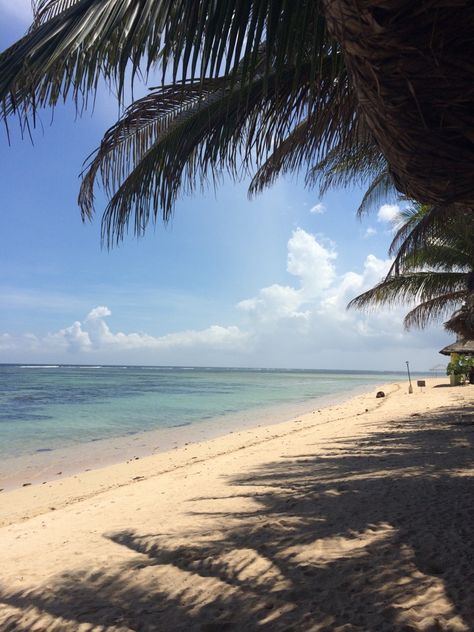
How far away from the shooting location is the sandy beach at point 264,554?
2041 millimetres

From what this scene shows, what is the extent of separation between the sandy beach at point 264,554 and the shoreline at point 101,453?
3020 mm

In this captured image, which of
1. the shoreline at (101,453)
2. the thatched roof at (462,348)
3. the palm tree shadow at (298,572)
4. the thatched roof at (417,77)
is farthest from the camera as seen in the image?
the thatched roof at (462,348)

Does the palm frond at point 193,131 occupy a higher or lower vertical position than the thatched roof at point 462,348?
higher

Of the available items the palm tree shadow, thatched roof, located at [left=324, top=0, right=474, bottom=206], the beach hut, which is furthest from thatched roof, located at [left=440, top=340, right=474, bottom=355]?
thatched roof, located at [left=324, top=0, right=474, bottom=206]

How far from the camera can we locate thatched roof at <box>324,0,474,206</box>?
4.69 feet

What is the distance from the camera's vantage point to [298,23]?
195 centimetres

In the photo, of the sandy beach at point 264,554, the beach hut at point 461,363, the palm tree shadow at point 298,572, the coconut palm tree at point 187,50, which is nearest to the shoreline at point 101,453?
the sandy beach at point 264,554

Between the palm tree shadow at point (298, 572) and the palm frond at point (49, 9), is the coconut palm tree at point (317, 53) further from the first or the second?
the palm tree shadow at point (298, 572)

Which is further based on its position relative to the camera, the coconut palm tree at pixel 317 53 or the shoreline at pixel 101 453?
the shoreline at pixel 101 453

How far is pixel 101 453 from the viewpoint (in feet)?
34.5

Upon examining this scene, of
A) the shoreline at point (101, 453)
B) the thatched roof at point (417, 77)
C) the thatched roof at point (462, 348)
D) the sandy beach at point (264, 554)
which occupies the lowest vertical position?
the shoreline at point (101, 453)

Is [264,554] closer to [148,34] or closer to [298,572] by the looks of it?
[298,572]

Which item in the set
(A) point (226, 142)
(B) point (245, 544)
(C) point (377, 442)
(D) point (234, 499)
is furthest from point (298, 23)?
(C) point (377, 442)

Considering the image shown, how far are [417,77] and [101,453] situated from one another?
412 inches
